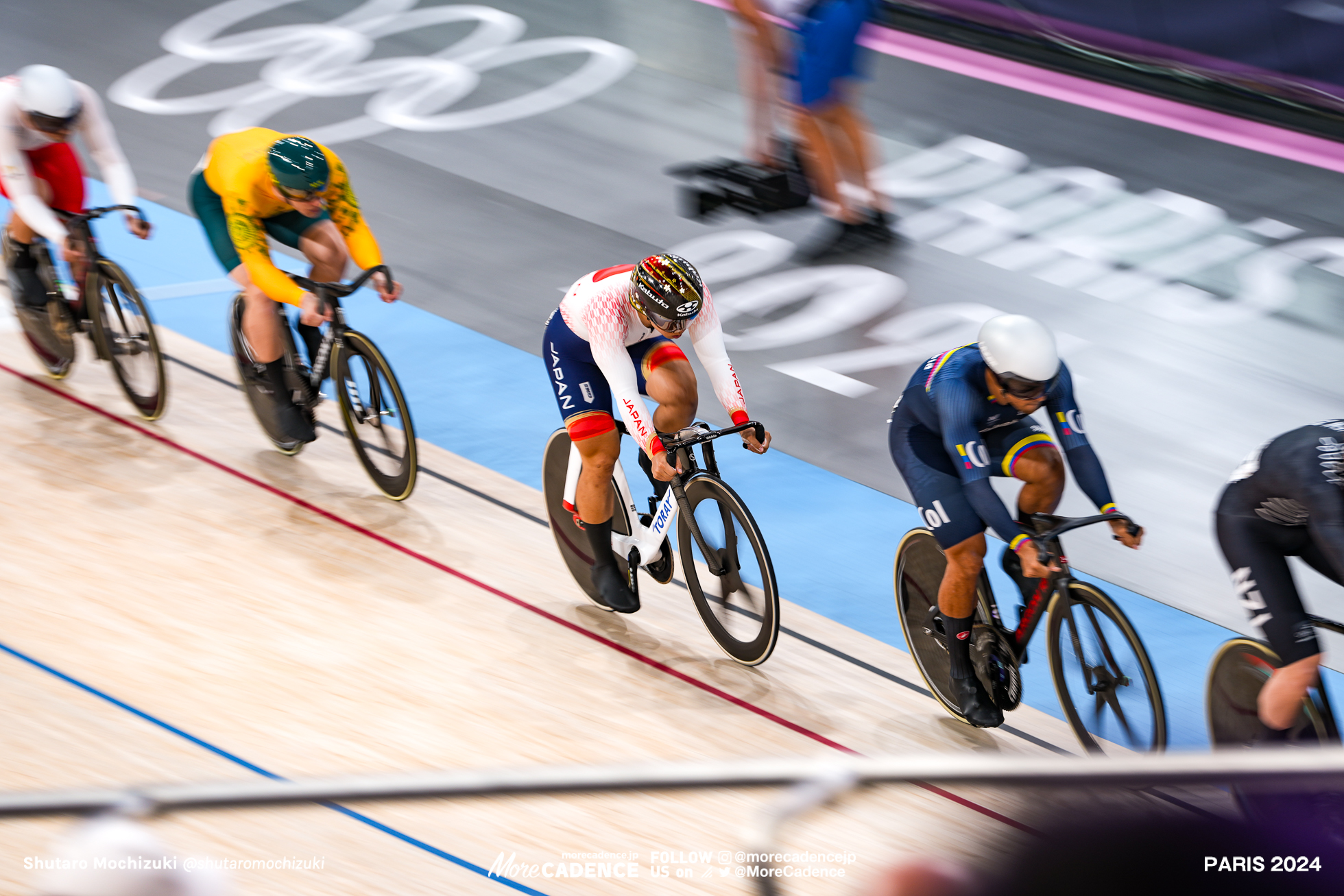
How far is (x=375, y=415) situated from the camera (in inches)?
188

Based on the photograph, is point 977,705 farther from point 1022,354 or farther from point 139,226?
point 139,226

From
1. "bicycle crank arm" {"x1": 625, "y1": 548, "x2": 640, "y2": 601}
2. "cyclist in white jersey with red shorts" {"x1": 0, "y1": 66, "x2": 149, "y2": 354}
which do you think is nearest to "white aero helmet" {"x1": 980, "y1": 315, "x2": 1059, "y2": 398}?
"bicycle crank arm" {"x1": 625, "y1": 548, "x2": 640, "y2": 601}

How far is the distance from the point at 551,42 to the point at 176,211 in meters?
3.01

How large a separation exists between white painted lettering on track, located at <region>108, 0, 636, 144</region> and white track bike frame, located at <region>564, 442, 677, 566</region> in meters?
4.28

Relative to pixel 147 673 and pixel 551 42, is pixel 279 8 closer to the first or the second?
pixel 551 42

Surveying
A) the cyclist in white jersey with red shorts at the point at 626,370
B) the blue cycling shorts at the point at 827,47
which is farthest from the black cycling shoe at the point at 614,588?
the blue cycling shorts at the point at 827,47

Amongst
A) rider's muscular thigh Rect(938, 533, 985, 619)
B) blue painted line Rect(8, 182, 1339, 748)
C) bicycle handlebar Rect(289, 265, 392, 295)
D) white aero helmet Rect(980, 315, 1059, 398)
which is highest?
white aero helmet Rect(980, 315, 1059, 398)

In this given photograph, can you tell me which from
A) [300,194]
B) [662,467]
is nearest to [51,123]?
[300,194]

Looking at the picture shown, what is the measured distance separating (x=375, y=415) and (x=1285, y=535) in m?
3.04

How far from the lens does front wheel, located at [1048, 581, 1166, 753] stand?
331 centimetres

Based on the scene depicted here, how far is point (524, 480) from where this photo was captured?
5.16 meters

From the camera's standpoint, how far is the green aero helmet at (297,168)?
13.9 feet

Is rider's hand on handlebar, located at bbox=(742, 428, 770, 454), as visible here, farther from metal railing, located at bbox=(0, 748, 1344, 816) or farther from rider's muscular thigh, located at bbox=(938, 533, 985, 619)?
metal railing, located at bbox=(0, 748, 1344, 816)

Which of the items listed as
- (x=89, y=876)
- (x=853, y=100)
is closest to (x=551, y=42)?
(x=853, y=100)
